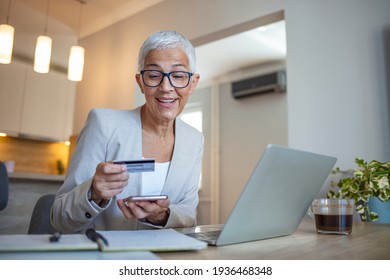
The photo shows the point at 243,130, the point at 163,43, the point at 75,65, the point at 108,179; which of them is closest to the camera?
the point at 108,179

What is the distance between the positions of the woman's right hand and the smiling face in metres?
0.44

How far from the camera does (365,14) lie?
2137 millimetres

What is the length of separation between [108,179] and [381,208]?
1274mm

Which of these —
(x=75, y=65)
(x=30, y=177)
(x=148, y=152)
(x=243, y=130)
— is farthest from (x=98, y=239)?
(x=243, y=130)

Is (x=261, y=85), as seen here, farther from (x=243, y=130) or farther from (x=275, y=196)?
(x=275, y=196)

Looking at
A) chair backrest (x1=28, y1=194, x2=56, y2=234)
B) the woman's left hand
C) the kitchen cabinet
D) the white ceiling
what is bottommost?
chair backrest (x1=28, y1=194, x2=56, y2=234)

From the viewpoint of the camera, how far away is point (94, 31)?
423 cm

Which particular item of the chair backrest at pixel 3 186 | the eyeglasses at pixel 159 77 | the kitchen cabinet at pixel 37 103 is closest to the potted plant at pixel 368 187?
the eyeglasses at pixel 159 77

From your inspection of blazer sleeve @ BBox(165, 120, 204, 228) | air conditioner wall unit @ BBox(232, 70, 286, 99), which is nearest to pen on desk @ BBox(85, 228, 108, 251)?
blazer sleeve @ BBox(165, 120, 204, 228)

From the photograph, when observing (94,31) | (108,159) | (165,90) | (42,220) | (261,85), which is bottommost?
(42,220)

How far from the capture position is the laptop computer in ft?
2.06

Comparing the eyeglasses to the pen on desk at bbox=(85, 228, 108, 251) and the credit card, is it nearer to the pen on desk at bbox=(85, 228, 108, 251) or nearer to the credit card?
the credit card

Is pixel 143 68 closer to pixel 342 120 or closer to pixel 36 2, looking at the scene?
pixel 342 120
